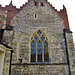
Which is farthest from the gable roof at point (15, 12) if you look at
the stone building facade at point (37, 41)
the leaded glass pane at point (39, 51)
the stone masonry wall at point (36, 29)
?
the leaded glass pane at point (39, 51)

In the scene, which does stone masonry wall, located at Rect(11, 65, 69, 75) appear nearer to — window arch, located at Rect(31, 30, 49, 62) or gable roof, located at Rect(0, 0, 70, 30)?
window arch, located at Rect(31, 30, 49, 62)

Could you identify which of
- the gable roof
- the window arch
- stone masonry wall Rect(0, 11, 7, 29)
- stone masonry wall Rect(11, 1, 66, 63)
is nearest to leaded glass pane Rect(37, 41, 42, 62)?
the window arch

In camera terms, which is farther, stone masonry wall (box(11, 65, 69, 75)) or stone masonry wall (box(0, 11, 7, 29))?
stone masonry wall (box(0, 11, 7, 29))

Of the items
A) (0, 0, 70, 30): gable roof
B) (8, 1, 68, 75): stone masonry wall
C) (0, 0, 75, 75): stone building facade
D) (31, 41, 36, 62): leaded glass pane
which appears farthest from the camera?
(0, 0, 70, 30): gable roof

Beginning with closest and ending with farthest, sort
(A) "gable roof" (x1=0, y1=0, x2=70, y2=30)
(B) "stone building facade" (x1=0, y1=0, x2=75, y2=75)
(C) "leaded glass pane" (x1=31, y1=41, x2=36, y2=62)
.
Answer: (B) "stone building facade" (x1=0, y1=0, x2=75, y2=75), (C) "leaded glass pane" (x1=31, y1=41, x2=36, y2=62), (A) "gable roof" (x1=0, y1=0, x2=70, y2=30)

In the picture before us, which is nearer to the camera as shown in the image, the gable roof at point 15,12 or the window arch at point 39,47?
the window arch at point 39,47

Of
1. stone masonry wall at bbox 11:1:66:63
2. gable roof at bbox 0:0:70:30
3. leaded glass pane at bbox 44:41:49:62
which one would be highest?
gable roof at bbox 0:0:70:30

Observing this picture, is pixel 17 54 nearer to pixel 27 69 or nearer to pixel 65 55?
pixel 27 69

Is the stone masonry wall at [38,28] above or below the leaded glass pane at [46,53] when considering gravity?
above

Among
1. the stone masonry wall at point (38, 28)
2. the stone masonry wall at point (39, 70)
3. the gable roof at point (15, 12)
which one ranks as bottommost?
the stone masonry wall at point (39, 70)

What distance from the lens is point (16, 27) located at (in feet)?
40.1

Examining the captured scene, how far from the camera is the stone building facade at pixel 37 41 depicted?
10.4m

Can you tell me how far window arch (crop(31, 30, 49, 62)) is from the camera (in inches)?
438

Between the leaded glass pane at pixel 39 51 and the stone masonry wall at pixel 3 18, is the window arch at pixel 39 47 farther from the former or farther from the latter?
the stone masonry wall at pixel 3 18
